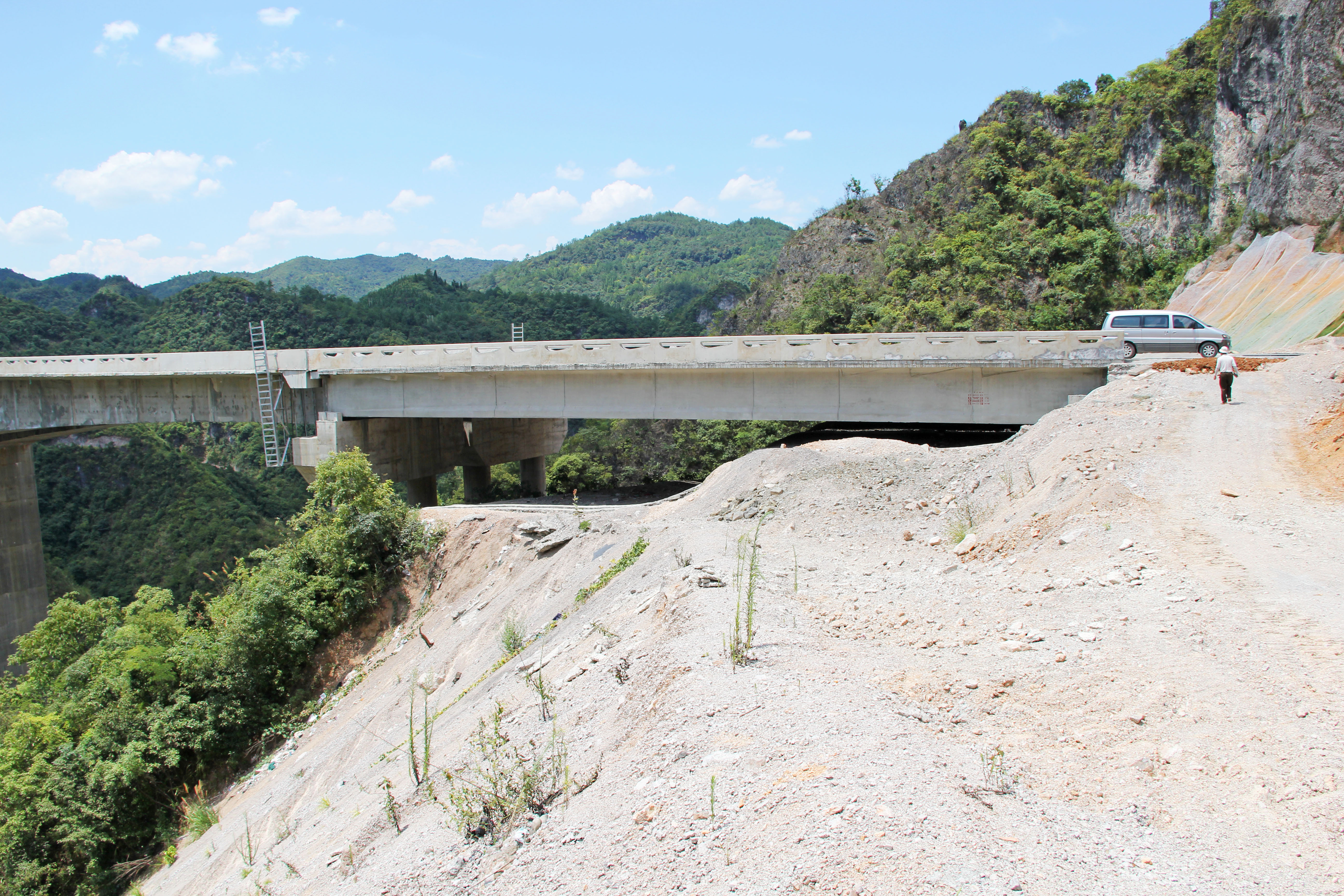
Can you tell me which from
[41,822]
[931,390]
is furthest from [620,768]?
[931,390]

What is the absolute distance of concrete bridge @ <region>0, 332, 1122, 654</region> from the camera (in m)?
19.6

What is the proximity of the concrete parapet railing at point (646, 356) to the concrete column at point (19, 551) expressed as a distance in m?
6.31

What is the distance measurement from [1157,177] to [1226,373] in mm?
23864

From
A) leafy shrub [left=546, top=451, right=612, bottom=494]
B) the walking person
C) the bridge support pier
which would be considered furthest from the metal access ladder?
the walking person

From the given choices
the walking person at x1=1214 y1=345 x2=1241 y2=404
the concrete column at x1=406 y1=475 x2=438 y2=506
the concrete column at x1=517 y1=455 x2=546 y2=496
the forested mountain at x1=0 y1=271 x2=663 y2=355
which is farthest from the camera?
the forested mountain at x1=0 y1=271 x2=663 y2=355

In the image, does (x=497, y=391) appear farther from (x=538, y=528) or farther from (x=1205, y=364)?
(x=1205, y=364)

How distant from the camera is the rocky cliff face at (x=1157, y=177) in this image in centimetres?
2542

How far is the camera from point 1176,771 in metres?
4.75

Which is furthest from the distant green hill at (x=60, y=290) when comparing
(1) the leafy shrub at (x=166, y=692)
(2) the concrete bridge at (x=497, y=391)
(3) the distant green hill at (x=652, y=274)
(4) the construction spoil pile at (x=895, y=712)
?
(4) the construction spoil pile at (x=895, y=712)

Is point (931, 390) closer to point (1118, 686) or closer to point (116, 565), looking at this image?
point (1118, 686)

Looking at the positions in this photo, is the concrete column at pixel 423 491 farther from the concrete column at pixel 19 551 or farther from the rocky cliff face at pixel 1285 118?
the rocky cliff face at pixel 1285 118

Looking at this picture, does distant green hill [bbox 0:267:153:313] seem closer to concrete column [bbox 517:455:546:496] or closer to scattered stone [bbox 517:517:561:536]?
concrete column [bbox 517:455:546:496]

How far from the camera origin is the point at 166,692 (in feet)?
48.5

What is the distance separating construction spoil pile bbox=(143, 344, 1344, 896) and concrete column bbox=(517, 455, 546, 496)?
19.2 meters
